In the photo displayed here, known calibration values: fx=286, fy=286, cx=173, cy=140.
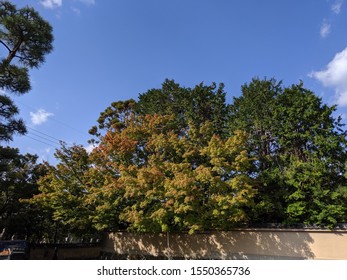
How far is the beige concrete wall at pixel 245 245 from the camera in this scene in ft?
44.4

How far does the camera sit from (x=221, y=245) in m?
16.2

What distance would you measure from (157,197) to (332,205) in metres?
8.34

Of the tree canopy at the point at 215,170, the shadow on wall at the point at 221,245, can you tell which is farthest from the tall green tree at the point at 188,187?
the shadow on wall at the point at 221,245

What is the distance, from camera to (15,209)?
20.8 m

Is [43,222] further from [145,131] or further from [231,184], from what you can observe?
[231,184]

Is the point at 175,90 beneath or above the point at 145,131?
above

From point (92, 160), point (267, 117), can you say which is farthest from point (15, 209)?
point (267, 117)

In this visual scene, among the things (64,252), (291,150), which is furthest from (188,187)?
(64,252)

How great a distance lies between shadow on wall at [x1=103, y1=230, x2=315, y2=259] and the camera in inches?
560

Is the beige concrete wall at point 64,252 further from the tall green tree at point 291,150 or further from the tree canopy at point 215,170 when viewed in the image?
the tall green tree at point 291,150

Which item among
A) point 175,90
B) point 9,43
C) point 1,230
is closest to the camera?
point 9,43

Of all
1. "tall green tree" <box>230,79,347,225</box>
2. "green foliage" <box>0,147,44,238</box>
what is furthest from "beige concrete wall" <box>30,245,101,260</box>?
"tall green tree" <box>230,79,347,225</box>

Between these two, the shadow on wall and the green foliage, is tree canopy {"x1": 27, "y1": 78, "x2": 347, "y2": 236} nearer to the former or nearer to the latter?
the shadow on wall

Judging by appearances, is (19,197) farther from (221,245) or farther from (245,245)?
(245,245)
